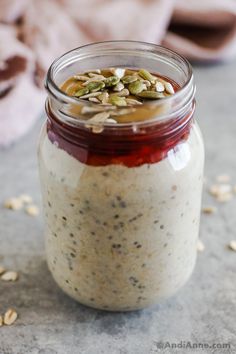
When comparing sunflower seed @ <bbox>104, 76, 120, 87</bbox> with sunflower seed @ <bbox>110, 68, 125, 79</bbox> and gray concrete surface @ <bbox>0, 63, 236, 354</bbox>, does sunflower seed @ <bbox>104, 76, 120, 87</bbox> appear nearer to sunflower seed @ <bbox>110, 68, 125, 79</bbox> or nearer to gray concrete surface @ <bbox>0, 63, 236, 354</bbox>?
sunflower seed @ <bbox>110, 68, 125, 79</bbox>

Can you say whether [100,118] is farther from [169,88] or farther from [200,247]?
[200,247]

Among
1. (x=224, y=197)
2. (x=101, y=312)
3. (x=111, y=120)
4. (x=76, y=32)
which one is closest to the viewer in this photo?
(x=111, y=120)

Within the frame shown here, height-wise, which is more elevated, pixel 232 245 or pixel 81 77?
pixel 81 77

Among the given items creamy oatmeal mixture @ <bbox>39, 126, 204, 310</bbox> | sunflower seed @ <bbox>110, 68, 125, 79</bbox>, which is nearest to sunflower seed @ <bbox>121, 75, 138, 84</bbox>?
sunflower seed @ <bbox>110, 68, 125, 79</bbox>

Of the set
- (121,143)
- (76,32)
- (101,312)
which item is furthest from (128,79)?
(76,32)

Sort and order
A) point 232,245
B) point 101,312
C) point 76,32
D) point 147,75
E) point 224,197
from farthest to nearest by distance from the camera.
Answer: point 76,32 → point 224,197 → point 232,245 → point 101,312 → point 147,75

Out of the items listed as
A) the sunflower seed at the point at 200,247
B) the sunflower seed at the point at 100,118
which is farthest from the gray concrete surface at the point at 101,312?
the sunflower seed at the point at 100,118

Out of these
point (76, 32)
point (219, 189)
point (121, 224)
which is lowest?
point (219, 189)

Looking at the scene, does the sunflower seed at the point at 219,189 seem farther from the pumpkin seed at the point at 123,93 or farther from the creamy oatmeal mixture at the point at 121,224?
the pumpkin seed at the point at 123,93
